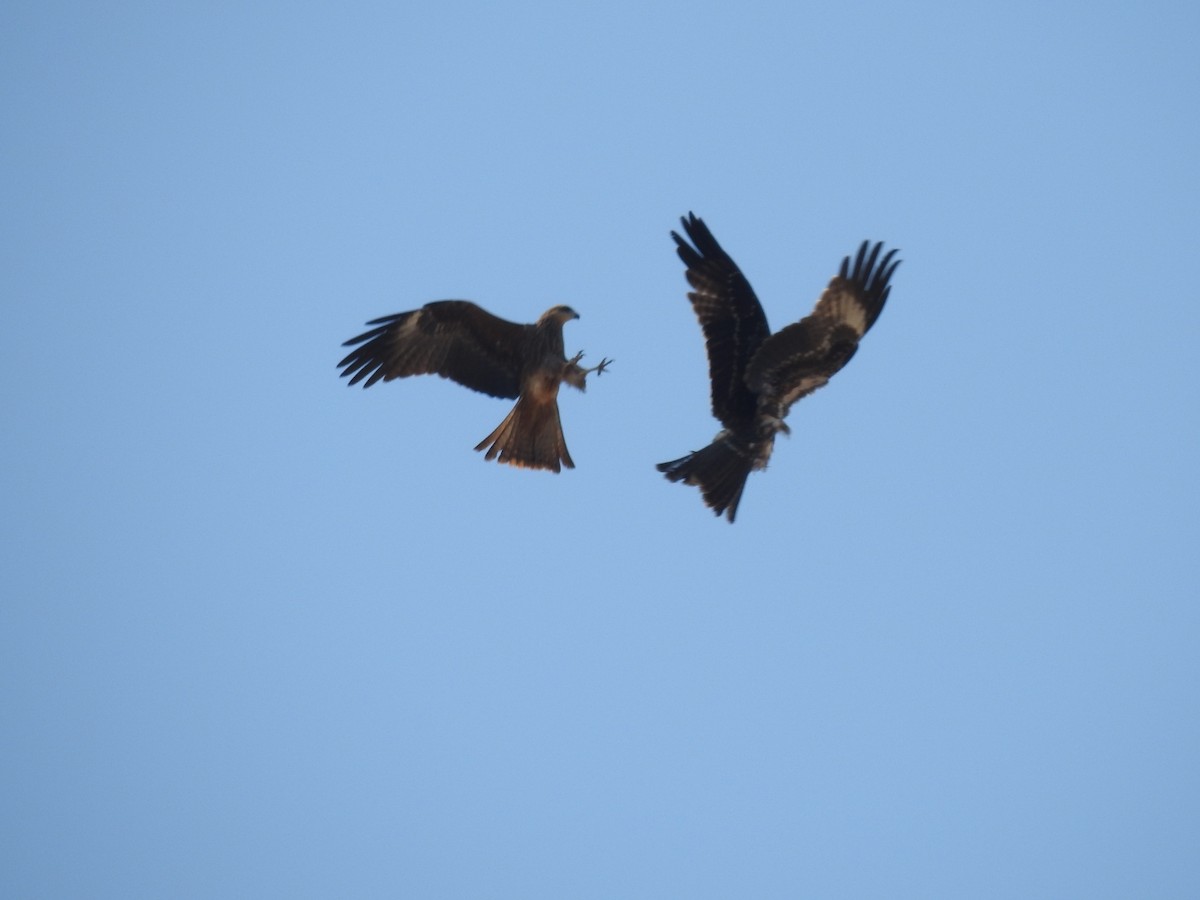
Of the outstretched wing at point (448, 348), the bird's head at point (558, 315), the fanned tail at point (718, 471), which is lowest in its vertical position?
the fanned tail at point (718, 471)

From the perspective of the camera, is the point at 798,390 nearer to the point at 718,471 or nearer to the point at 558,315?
the point at 718,471

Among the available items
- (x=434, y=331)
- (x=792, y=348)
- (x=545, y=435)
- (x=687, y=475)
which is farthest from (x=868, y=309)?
(x=434, y=331)

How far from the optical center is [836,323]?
376 inches

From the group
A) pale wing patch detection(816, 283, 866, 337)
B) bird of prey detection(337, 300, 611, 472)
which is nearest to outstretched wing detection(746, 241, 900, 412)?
pale wing patch detection(816, 283, 866, 337)

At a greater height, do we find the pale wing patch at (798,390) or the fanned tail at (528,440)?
the pale wing patch at (798,390)

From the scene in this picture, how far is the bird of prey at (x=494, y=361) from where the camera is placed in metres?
10.2

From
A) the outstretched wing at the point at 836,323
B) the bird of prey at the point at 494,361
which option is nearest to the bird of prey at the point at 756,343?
the outstretched wing at the point at 836,323

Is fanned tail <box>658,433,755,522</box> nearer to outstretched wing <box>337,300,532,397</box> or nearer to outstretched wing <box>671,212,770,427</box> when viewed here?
outstretched wing <box>671,212,770,427</box>

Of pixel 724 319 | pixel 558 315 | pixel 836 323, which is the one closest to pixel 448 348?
pixel 558 315

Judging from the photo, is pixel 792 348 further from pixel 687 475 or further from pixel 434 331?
pixel 434 331

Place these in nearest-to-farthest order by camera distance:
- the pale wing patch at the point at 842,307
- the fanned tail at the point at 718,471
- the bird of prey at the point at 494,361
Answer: the fanned tail at the point at 718,471 → the pale wing patch at the point at 842,307 → the bird of prey at the point at 494,361

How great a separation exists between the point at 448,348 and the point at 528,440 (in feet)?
3.12

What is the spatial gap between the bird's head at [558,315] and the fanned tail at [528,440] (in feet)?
1.96

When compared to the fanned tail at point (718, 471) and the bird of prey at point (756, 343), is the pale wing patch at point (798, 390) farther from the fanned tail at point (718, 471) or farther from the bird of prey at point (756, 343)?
the fanned tail at point (718, 471)
